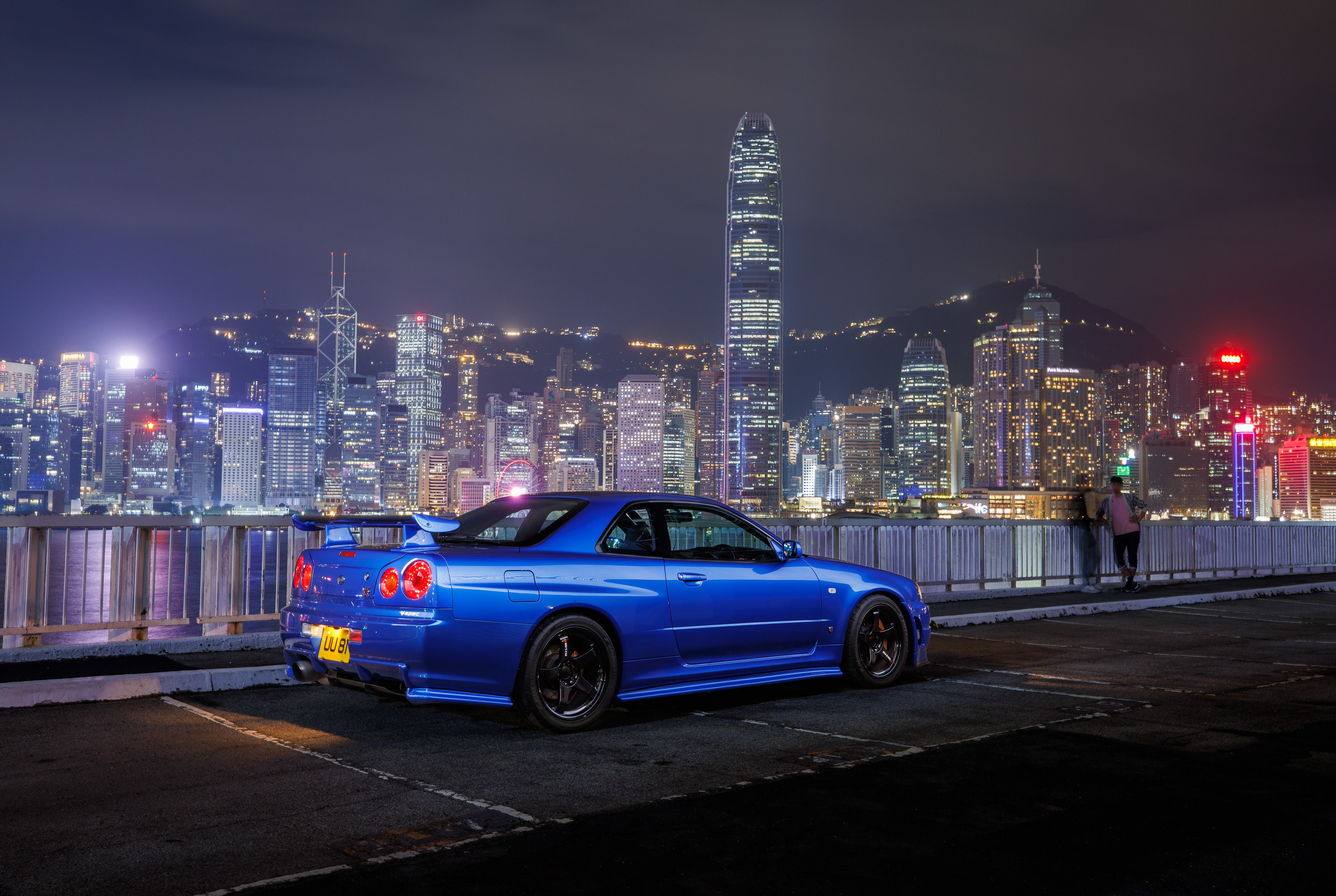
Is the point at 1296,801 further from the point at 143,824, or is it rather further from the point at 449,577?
the point at 143,824

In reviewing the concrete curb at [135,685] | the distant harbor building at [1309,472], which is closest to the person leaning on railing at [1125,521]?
the concrete curb at [135,685]

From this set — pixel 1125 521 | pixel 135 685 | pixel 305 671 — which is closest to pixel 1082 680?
pixel 305 671

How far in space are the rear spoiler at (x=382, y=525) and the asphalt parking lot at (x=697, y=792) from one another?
119 centimetres

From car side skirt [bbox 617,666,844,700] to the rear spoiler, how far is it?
1595mm

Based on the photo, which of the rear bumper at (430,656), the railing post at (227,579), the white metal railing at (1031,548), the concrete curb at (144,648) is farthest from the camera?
the white metal railing at (1031,548)

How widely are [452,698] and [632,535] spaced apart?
165 cm

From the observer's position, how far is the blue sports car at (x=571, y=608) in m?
6.17

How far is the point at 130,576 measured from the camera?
31.7 ft

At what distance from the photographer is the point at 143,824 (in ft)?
15.3

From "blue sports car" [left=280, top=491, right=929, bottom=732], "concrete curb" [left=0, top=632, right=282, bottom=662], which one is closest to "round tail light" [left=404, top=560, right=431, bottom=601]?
"blue sports car" [left=280, top=491, right=929, bottom=732]

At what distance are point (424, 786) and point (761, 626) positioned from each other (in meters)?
2.94

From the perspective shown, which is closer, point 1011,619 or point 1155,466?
point 1011,619

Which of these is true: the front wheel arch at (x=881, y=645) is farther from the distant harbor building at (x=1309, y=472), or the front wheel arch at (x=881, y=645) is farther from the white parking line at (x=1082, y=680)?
the distant harbor building at (x=1309, y=472)

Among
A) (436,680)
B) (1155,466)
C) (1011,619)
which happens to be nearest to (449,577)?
(436,680)
